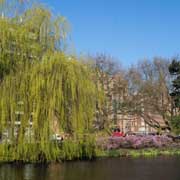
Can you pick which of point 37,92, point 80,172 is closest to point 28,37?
point 37,92

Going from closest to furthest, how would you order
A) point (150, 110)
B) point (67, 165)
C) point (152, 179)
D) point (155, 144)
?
point (152, 179), point (67, 165), point (155, 144), point (150, 110)

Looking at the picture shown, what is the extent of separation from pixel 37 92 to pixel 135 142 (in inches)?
469

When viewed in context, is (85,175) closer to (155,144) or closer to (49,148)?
(49,148)

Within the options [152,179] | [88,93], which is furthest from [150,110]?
[152,179]

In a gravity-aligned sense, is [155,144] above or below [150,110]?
below

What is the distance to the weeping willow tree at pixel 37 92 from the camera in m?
20.2

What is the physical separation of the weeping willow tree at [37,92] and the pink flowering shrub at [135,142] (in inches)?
243

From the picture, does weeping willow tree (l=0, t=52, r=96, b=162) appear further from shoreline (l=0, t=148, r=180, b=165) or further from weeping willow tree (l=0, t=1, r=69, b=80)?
shoreline (l=0, t=148, r=180, b=165)

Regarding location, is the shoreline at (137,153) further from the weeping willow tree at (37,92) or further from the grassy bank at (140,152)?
the weeping willow tree at (37,92)

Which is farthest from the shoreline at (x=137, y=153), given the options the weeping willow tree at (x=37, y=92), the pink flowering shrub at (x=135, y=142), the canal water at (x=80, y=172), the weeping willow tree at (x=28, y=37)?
the weeping willow tree at (x=28, y=37)

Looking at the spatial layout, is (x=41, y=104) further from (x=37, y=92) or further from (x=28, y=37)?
(x=28, y=37)

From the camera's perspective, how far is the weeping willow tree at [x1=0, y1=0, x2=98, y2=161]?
20.2 meters

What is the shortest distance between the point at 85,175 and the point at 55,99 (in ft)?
18.8

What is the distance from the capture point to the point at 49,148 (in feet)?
67.0
